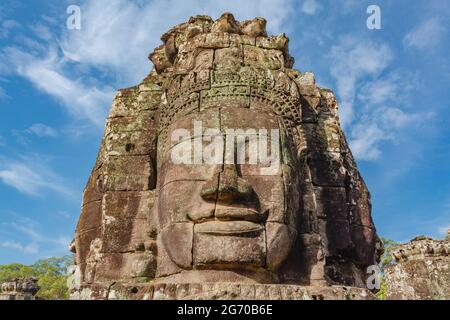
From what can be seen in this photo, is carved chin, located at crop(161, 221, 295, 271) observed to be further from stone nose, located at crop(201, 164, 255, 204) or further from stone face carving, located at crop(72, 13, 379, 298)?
stone nose, located at crop(201, 164, 255, 204)

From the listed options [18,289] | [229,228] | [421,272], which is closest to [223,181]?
[229,228]

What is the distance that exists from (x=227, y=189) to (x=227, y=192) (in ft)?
0.10

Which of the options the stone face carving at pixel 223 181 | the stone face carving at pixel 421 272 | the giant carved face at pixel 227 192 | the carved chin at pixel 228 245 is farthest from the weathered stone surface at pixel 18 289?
the stone face carving at pixel 421 272

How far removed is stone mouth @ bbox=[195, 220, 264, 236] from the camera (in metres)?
4.52

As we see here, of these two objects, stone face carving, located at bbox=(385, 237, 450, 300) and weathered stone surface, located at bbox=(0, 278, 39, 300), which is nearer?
stone face carving, located at bbox=(385, 237, 450, 300)

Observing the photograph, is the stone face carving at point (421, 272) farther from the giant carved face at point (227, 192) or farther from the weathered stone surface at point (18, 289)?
the weathered stone surface at point (18, 289)

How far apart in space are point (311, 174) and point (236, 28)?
228cm

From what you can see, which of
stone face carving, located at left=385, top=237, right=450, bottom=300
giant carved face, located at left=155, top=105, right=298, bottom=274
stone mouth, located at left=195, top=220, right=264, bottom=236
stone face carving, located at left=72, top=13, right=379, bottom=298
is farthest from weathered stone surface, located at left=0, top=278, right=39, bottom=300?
stone face carving, located at left=385, top=237, right=450, bottom=300

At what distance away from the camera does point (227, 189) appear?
4.66 m

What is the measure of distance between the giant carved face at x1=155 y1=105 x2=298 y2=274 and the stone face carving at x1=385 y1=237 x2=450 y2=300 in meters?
2.55
